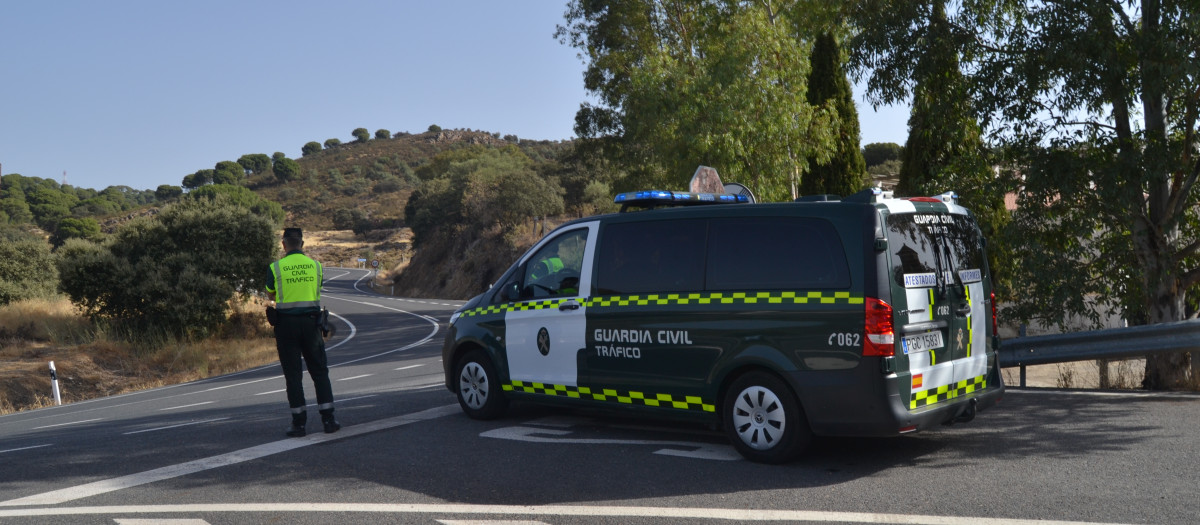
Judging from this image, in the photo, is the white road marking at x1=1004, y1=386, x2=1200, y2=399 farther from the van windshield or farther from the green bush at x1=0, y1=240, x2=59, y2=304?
the green bush at x1=0, y1=240, x2=59, y2=304

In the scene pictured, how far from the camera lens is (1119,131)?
10305mm

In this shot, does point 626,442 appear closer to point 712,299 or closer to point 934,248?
point 712,299

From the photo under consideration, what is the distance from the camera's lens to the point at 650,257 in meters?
7.07

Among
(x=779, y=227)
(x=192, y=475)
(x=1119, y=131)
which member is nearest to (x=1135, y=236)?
(x=1119, y=131)

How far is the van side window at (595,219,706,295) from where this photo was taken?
6.79 meters

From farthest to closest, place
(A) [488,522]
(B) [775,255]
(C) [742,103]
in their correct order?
(C) [742,103]
(B) [775,255]
(A) [488,522]

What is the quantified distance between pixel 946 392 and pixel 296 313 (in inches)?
207

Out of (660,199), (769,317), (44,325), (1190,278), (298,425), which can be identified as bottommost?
(298,425)

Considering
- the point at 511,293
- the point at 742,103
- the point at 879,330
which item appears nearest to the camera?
the point at 879,330

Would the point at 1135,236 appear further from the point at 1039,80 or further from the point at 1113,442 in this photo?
the point at 1113,442

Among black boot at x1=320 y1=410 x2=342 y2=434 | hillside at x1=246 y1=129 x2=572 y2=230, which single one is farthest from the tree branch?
hillside at x1=246 y1=129 x2=572 y2=230

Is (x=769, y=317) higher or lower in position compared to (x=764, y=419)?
higher

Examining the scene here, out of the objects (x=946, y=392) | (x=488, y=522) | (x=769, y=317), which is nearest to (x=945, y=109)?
(x=946, y=392)

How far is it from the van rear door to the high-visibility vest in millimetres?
4765
